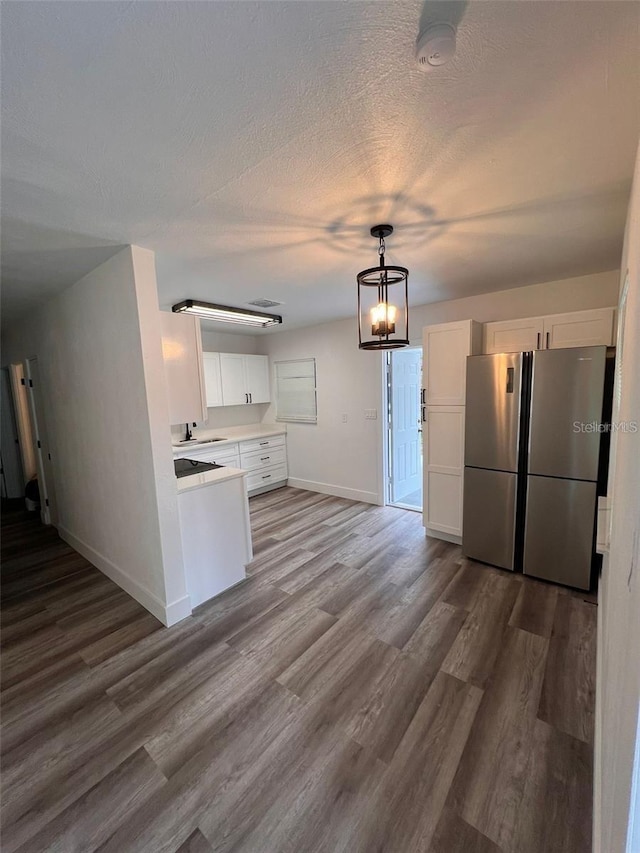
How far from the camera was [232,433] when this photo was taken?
539cm

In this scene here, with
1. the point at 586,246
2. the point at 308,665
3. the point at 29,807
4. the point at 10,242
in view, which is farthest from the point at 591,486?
the point at 10,242

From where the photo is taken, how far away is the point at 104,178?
144cm

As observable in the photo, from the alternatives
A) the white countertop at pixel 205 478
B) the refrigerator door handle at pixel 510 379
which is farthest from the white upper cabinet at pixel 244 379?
the refrigerator door handle at pixel 510 379

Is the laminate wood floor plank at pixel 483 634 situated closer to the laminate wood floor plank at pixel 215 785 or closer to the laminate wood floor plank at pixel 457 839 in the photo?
the laminate wood floor plank at pixel 457 839

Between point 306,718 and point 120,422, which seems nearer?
point 306,718

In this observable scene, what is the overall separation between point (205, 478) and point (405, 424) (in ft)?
10.2

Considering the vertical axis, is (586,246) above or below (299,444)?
above

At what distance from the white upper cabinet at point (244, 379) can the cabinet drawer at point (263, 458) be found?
33.3 inches

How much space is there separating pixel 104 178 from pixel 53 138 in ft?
0.82

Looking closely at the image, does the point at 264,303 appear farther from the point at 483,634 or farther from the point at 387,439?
the point at 483,634

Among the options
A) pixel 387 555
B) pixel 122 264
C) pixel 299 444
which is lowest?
pixel 387 555

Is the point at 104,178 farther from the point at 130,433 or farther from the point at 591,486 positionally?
the point at 591,486

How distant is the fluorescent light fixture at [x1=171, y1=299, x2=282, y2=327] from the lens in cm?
337

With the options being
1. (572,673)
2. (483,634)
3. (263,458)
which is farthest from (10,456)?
(572,673)
